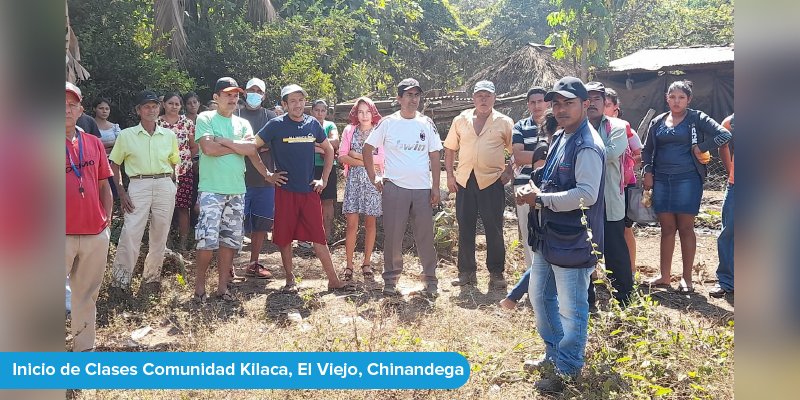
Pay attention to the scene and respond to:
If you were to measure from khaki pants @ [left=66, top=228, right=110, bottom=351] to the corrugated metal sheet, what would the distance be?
12509 millimetres

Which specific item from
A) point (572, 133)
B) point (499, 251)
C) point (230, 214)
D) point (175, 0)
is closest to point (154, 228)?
point (230, 214)

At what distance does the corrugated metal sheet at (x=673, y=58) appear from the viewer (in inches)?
515

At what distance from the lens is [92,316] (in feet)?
12.0

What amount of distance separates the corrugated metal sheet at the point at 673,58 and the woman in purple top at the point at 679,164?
9.04 metres

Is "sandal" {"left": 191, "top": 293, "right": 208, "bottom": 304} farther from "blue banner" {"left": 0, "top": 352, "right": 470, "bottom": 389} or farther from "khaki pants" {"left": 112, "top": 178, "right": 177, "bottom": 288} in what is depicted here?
"blue banner" {"left": 0, "top": 352, "right": 470, "bottom": 389}

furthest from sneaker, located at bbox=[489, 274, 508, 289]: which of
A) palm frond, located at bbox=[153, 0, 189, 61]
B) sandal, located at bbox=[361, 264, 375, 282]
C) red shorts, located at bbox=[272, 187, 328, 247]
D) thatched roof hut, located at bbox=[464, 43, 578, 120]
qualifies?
thatched roof hut, located at bbox=[464, 43, 578, 120]

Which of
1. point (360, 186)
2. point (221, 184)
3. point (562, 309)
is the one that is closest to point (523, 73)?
point (360, 186)

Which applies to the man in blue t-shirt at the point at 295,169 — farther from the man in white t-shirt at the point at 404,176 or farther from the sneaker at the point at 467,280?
the sneaker at the point at 467,280

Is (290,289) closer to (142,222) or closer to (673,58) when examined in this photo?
(142,222)

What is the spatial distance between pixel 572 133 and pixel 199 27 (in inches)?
370

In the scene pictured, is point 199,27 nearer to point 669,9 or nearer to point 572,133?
point 572,133

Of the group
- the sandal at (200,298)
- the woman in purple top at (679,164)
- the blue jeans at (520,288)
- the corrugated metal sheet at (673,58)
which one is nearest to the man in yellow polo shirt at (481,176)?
the woman in purple top at (679,164)

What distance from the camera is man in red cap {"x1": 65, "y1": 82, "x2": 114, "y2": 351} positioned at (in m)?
3.41

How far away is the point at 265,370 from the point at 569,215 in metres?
1.76
